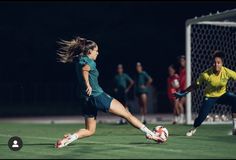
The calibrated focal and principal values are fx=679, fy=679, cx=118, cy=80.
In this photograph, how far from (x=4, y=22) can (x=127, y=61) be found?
8237 mm

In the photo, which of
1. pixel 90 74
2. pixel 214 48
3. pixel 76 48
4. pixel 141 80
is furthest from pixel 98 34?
pixel 90 74

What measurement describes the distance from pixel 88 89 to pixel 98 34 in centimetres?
3030

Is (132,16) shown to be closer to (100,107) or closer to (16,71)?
(16,71)

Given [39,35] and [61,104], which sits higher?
[39,35]

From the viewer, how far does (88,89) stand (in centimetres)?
1191

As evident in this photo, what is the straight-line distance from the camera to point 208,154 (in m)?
11.1

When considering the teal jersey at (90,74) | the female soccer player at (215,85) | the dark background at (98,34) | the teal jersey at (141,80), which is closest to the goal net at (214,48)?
the teal jersey at (141,80)

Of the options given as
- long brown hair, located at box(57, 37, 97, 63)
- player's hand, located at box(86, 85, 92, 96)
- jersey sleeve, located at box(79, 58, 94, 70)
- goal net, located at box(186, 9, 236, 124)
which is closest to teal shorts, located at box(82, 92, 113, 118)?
player's hand, located at box(86, 85, 92, 96)

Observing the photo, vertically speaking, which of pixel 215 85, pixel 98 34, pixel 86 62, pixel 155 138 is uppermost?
pixel 98 34

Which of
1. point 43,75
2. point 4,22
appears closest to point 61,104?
point 43,75

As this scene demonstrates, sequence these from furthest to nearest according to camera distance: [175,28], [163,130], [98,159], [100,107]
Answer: [175,28]
[163,130]
[100,107]
[98,159]

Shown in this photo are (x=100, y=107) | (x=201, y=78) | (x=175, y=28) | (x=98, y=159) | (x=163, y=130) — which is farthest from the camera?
(x=175, y=28)

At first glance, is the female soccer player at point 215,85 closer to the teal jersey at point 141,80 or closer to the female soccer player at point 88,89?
the female soccer player at point 88,89

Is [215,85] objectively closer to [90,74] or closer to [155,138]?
[155,138]
